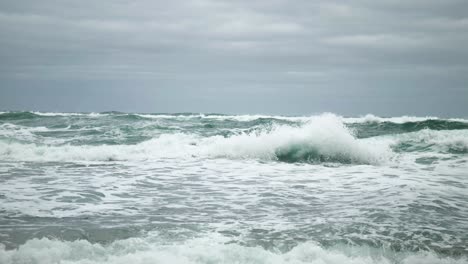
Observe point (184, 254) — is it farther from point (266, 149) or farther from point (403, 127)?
point (403, 127)

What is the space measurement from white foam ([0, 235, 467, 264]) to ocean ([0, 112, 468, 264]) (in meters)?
0.01

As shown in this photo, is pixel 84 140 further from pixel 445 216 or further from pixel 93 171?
pixel 445 216

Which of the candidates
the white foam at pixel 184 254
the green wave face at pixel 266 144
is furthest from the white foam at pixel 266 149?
the white foam at pixel 184 254

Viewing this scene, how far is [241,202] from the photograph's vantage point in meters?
7.50

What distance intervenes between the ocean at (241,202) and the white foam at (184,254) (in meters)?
0.01

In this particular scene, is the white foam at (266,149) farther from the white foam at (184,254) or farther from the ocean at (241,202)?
the white foam at (184,254)

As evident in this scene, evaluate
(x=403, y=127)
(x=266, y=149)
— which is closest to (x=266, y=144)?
(x=266, y=149)

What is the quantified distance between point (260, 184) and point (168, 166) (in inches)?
133

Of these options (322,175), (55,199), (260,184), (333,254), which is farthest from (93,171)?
(333,254)

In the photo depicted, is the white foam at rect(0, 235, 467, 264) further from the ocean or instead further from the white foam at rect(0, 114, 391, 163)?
the white foam at rect(0, 114, 391, 163)

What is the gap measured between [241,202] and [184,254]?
9.28 feet

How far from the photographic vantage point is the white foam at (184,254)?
4586 mm

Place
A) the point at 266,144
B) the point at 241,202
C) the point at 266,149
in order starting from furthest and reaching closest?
the point at 266,144
the point at 266,149
the point at 241,202

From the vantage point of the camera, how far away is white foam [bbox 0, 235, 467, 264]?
4.59 meters
